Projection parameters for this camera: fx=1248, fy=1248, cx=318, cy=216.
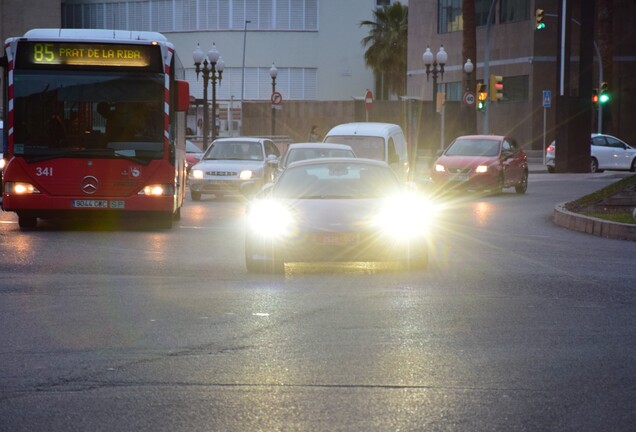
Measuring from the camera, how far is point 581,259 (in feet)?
49.2

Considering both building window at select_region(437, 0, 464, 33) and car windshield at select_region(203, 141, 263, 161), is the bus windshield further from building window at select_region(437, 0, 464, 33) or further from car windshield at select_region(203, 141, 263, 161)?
building window at select_region(437, 0, 464, 33)

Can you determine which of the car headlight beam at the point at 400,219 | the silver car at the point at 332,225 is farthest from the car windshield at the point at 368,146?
the car headlight beam at the point at 400,219

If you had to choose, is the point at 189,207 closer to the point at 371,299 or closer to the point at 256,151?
the point at 256,151

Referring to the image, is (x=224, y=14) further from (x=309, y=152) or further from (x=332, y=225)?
(x=332, y=225)

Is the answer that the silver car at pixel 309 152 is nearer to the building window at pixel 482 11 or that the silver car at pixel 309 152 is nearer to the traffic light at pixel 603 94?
the traffic light at pixel 603 94

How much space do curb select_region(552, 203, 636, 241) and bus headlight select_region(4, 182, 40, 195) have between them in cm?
854

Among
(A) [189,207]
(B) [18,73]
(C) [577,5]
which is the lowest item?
(A) [189,207]

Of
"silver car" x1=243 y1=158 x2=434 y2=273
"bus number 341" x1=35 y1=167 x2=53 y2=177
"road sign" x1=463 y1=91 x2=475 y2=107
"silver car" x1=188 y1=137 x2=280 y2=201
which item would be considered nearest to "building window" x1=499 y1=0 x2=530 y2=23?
"road sign" x1=463 y1=91 x2=475 y2=107

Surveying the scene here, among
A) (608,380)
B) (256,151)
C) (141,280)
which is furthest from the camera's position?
(256,151)

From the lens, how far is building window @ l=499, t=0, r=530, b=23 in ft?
212

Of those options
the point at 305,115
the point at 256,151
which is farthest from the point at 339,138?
the point at 305,115

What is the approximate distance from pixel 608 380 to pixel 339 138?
24.6m

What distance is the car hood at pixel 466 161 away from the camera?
101ft

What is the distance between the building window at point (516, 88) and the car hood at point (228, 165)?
37749mm
